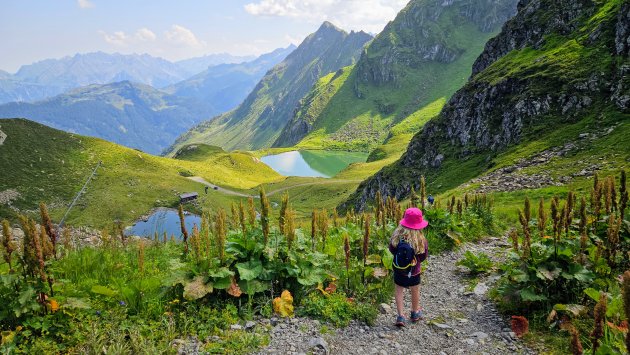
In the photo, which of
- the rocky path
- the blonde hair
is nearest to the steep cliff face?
the rocky path

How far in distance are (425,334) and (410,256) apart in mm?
1734

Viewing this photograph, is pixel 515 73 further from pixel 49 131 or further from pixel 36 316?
pixel 49 131

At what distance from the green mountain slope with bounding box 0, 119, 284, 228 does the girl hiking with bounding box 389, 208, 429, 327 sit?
79.1 m

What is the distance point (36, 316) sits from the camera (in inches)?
244

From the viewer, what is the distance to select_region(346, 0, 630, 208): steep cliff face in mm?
45912

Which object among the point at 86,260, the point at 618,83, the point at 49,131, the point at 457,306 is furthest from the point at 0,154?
the point at 618,83

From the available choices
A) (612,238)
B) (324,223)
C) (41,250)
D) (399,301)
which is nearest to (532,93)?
(612,238)

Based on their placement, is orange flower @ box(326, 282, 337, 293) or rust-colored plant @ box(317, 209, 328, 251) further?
rust-colored plant @ box(317, 209, 328, 251)

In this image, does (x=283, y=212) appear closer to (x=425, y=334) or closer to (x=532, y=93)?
(x=425, y=334)

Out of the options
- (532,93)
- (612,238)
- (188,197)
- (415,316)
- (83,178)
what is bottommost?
(188,197)

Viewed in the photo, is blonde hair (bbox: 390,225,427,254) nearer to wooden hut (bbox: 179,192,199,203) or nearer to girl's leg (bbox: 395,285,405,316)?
girl's leg (bbox: 395,285,405,316)

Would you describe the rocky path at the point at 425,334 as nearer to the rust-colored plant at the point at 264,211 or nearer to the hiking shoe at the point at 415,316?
the hiking shoe at the point at 415,316

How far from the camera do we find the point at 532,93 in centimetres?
5344

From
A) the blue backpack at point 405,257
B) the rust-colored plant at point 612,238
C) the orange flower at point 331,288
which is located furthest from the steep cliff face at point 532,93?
the orange flower at point 331,288
